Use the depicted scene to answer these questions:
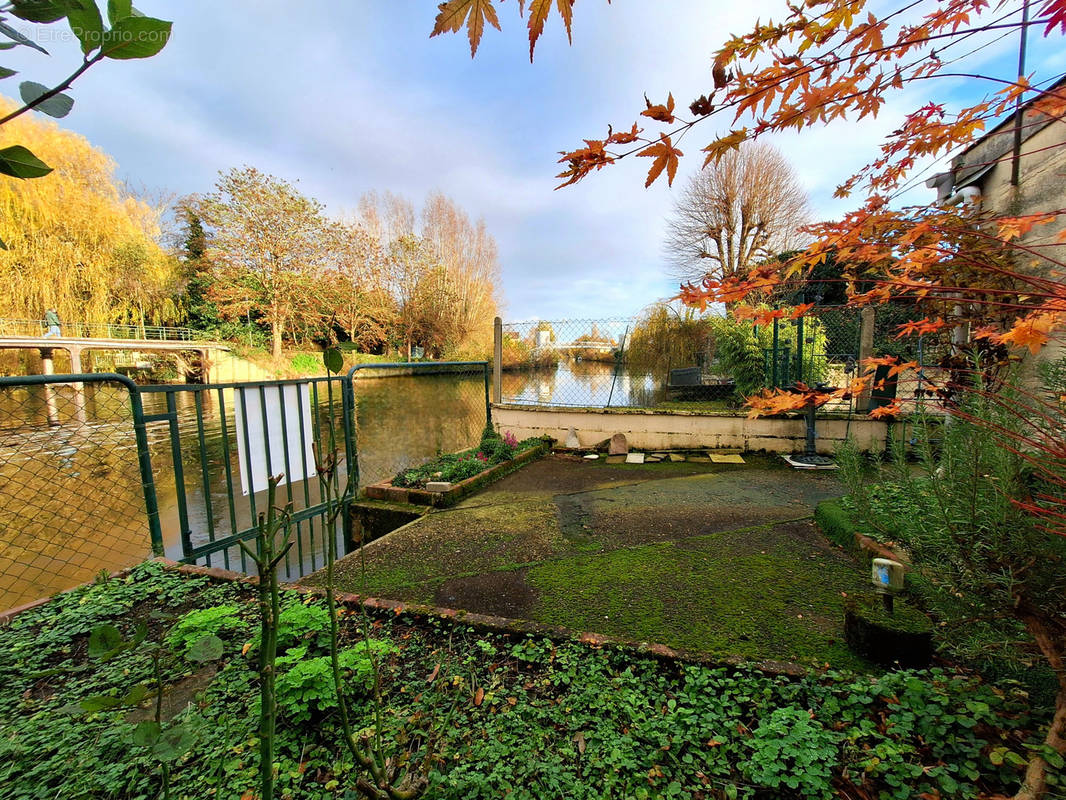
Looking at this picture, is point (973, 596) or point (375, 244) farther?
point (375, 244)

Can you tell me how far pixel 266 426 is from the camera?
9.66 ft

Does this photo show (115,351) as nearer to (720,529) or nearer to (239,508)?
(239,508)

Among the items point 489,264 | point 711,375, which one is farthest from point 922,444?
point 489,264

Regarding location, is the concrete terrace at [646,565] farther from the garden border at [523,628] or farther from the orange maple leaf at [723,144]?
the orange maple leaf at [723,144]

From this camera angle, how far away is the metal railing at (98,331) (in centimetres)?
1211

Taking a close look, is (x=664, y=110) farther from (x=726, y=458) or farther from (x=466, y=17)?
(x=726, y=458)

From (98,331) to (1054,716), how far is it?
20772 millimetres

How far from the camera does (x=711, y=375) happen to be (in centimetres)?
769

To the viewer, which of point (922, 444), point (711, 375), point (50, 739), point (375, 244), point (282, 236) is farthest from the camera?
point (375, 244)

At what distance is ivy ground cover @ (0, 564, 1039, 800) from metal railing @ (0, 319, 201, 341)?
16.4 m

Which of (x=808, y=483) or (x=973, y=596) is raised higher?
(x=973, y=596)

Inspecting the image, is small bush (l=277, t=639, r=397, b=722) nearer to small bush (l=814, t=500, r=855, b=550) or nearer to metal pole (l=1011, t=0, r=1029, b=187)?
metal pole (l=1011, t=0, r=1029, b=187)

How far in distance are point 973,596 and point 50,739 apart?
2.74m

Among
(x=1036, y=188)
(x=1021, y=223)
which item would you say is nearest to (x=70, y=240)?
(x=1021, y=223)
